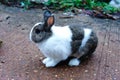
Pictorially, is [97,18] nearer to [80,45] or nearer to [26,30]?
[26,30]

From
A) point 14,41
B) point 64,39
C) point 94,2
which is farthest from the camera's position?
point 94,2

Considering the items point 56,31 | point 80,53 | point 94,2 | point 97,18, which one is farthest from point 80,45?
point 94,2

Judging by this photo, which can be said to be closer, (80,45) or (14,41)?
(80,45)

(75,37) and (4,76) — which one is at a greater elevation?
(75,37)

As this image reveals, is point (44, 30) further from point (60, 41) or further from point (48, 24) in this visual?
point (60, 41)

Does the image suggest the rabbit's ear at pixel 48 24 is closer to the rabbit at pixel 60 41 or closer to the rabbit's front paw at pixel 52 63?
the rabbit at pixel 60 41

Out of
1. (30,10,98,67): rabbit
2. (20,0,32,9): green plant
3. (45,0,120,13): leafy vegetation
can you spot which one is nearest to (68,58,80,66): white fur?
(30,10,98,67): rabbit

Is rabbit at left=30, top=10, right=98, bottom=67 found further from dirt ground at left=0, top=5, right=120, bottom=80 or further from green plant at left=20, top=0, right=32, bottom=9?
green plant at left=20, top=0, right=32, bottom=9
